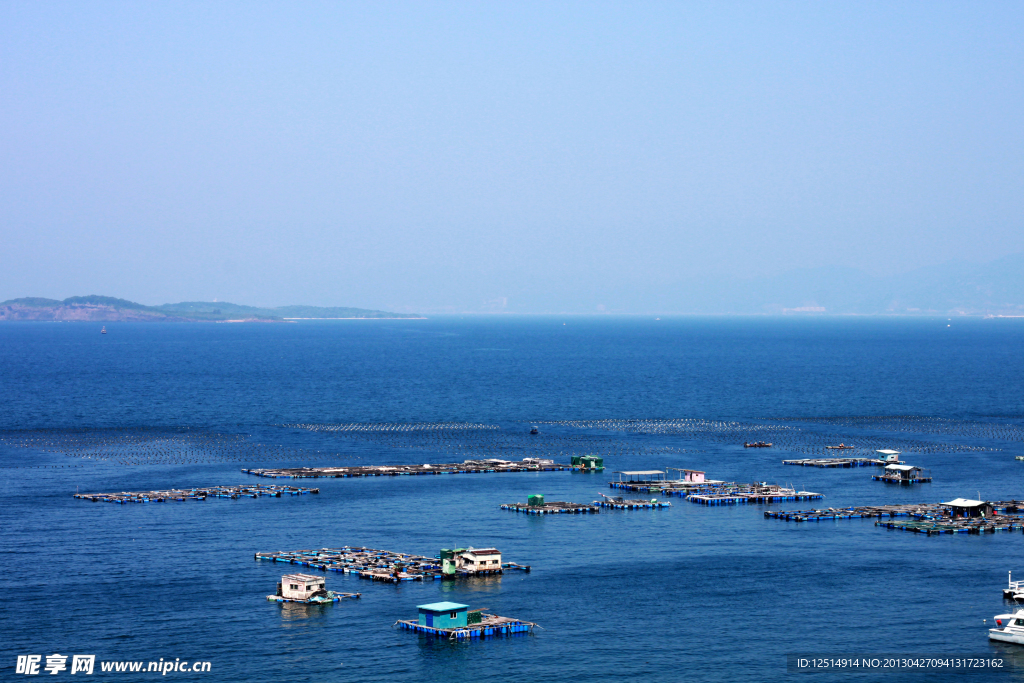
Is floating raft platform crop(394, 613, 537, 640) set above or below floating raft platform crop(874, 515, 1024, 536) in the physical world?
below

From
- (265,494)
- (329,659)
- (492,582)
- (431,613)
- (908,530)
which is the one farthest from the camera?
(265,494)

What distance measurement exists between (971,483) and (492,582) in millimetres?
58637

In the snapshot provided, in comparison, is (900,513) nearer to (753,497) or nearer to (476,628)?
(753,497)

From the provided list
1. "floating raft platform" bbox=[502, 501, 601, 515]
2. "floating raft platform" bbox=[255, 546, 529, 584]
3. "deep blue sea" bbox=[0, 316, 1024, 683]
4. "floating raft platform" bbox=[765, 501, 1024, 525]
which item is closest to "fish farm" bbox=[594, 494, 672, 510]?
"floating raft platform" bbox=[502, 501, 601, 515]

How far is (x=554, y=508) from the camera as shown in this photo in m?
98.2

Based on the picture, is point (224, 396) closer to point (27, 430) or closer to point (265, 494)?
point (27, 430)

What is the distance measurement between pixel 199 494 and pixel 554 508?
31412 mm

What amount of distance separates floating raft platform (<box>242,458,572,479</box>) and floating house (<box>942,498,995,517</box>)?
40490 millimetres

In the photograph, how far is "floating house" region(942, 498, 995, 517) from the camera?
307 feet

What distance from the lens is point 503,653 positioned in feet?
195

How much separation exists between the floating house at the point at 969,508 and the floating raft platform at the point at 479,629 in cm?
4656

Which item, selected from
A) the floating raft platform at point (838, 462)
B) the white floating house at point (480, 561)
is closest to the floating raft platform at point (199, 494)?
the white floating house at point (480, 561)

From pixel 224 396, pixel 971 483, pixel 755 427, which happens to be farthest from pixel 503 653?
pixel 224 396

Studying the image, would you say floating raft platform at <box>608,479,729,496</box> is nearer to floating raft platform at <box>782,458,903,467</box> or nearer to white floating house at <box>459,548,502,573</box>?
floating raft platform at <box>782,458,903,467</box>
